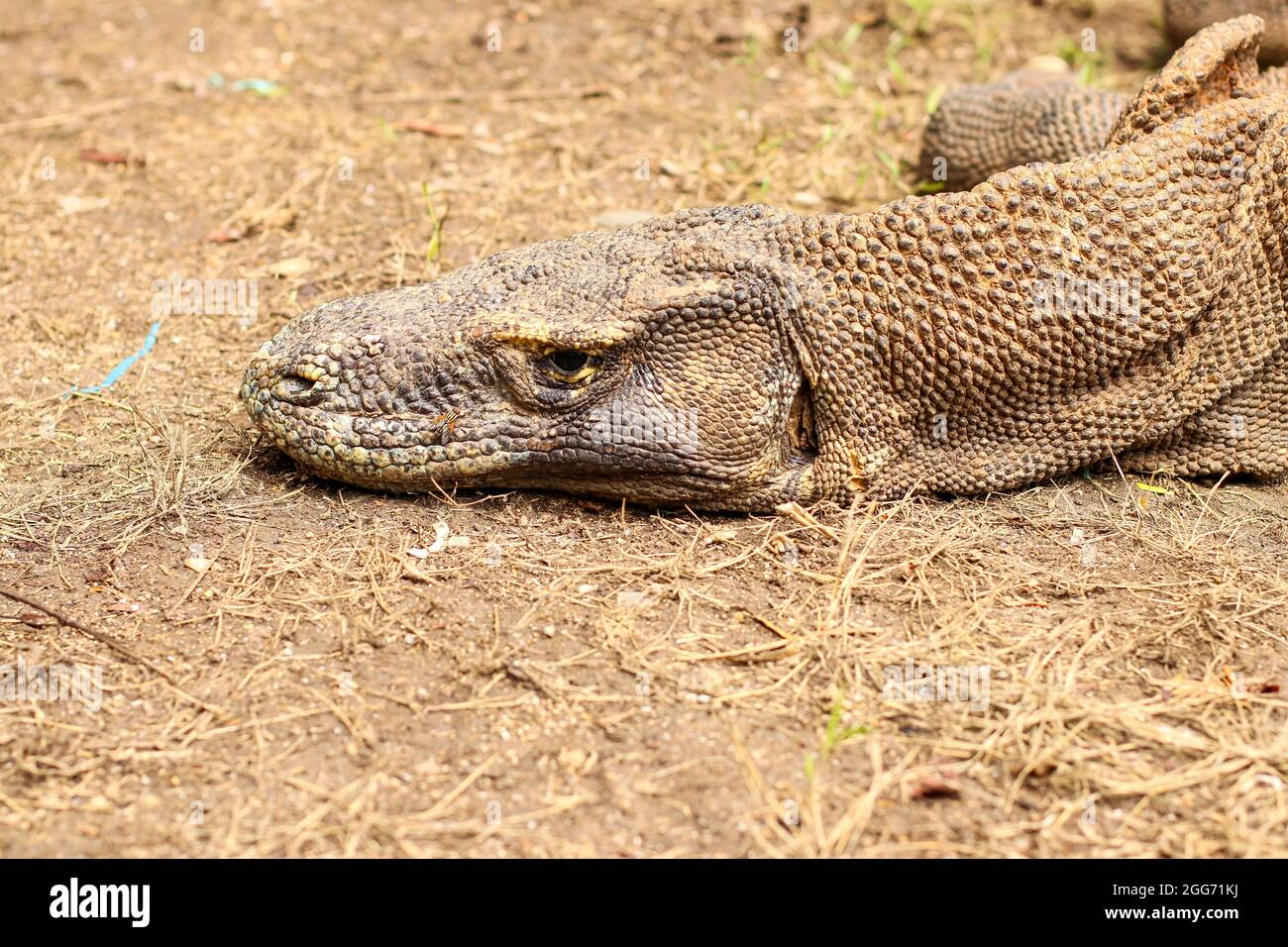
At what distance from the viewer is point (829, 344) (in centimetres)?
412

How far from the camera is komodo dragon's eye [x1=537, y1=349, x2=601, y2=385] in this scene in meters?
4.14

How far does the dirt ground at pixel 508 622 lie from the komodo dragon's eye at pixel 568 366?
20.4 inches

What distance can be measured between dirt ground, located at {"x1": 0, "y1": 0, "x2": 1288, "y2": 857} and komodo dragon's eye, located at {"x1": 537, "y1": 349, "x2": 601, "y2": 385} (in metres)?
0.52

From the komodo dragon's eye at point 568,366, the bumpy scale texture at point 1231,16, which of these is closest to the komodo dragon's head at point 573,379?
the komodo dragon's eye at point 568,366

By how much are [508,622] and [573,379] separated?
2.72 ft

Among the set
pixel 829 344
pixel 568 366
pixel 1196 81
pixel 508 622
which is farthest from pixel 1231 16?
pixel 508 622

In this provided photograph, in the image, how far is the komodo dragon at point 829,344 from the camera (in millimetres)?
4102

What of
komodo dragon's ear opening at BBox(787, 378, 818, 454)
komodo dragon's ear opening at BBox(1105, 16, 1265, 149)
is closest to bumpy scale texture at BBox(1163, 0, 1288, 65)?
komodo dragon's ear opening at BBox(1105, 16, 1265, 149)

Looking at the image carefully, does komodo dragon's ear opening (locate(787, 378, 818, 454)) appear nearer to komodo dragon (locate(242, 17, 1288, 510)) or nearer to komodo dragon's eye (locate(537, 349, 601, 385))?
komodo dragon (locate(242, 17, 1288, 510))

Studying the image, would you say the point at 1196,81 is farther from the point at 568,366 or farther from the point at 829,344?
the point at 568,366

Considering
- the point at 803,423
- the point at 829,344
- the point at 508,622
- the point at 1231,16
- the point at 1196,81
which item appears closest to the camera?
the point at 508,622

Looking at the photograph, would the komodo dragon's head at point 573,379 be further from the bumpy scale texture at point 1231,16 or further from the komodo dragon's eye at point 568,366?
the bumpy scale texture at point 1231,16

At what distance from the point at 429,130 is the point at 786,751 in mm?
4853
